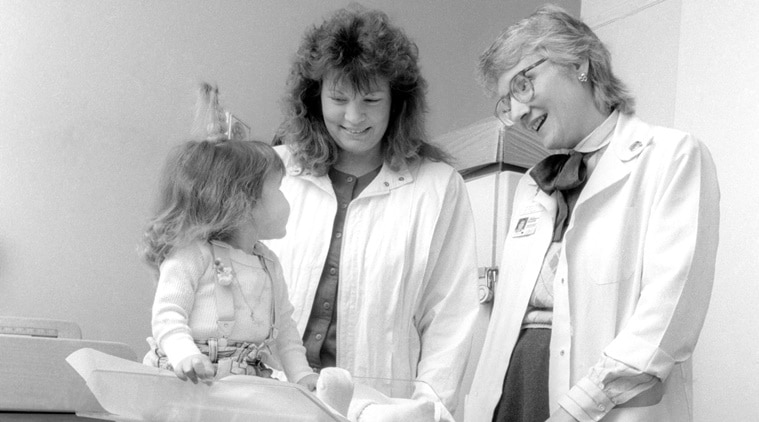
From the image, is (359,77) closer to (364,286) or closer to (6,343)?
(364,286)

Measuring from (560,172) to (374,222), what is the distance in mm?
403

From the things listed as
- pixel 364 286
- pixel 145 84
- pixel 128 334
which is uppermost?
pixel 145 84

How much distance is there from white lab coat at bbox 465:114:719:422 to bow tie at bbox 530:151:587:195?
0.04 m

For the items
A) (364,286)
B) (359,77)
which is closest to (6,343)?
(364,286)

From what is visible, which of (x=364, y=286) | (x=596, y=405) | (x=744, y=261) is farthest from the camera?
(x=744, y=261)

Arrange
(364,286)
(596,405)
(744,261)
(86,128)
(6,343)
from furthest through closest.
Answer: (86,128) → (744,261) → (364,286) → (596,405) → (6,343)

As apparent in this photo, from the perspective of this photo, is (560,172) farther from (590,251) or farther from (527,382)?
(527,382)

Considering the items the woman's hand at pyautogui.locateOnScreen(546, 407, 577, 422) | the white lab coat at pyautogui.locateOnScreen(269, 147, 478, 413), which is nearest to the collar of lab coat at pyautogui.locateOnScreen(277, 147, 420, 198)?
the white lab coat at pyautogui.locateOnScreen(269, 147, 478, 413)

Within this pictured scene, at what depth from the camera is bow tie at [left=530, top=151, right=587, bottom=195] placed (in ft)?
5.93

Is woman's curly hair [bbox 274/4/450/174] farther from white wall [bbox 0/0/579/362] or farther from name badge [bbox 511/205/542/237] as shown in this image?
white wall [bbox 0/0/579/362]

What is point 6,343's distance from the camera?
1.08m

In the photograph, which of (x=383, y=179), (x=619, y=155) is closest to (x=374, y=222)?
(x=383, y=179)

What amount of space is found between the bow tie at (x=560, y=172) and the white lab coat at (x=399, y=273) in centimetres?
18

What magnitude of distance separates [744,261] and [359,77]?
1.42m
